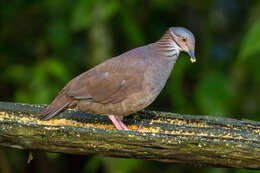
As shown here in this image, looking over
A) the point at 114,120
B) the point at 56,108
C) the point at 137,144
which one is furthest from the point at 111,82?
the point at 137,144

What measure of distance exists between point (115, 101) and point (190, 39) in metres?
0.73

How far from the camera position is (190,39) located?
13.2 feet

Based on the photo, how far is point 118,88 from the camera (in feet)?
13.1

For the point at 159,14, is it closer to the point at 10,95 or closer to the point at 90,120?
the point at 10,95

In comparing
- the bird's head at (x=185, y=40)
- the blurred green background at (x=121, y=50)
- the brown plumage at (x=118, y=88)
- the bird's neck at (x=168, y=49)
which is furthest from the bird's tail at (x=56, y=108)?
the blurred green background at (x=121, y=50)

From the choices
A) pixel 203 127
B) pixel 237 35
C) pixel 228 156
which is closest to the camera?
pixel 228 156

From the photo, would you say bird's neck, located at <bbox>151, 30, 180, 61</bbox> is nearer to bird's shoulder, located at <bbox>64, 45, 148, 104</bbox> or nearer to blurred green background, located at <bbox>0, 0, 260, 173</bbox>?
bird's shoulder, located at <bbox>64, 45, 148, 104</bbox>

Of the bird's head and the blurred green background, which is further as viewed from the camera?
the blurred green background

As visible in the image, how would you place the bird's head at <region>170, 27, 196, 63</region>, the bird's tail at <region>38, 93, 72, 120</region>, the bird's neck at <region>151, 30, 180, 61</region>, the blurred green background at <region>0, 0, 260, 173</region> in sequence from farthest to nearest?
the blurred green background at <region>0, 0, 260, 173</region> < the bird's neck at <region>151, 30, 180, 61</region> < the bird's head at <region>170, 27, 196, 63</region> < the bird's tail at <region>38, 93, 72, 120</region>

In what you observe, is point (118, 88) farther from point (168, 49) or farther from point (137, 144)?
point (137, 144)

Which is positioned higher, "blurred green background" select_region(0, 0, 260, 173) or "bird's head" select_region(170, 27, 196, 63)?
"blurred green background" select_region(0, 0, 260, 173)

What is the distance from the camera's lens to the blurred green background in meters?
5.54

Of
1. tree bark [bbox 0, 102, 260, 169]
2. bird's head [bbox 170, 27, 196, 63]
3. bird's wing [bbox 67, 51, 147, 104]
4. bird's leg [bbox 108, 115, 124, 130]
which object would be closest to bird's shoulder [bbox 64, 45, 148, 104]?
bird's wing [bbox 67, 51, 147, 104]

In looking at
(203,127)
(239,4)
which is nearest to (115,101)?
(203,127)
